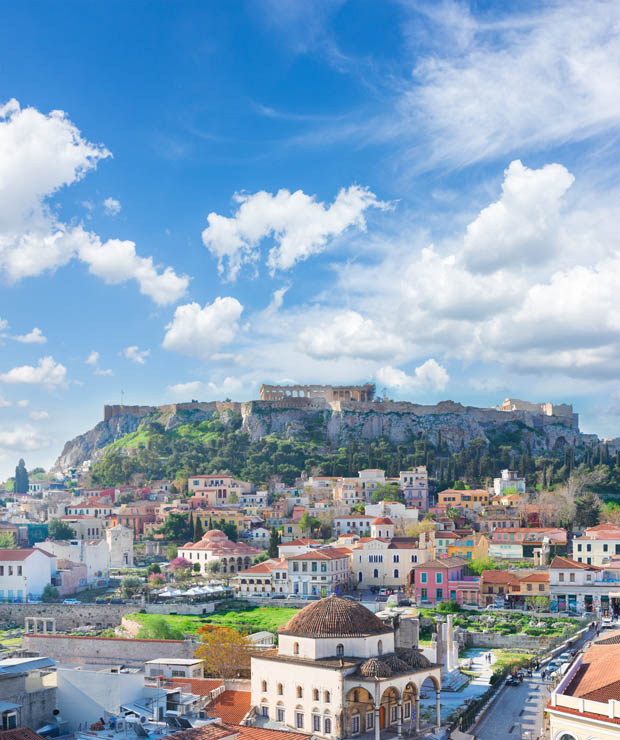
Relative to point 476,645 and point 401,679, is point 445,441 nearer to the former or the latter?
point 476,645

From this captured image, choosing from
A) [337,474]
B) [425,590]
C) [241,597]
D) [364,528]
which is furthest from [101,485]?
[425,590]

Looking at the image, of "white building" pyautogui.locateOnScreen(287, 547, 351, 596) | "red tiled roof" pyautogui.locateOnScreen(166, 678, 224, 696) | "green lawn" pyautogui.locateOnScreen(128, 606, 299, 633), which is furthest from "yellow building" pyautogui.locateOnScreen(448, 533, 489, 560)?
"red tiled roof" pyautogui.locateOnScreen(166, 678, 224, 696)

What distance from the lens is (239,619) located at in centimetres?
5453

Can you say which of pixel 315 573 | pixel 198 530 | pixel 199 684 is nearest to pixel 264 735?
pixel 199 684

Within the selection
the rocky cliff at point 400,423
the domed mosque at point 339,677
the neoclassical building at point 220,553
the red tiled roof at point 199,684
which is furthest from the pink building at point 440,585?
the rocky cliff at point 400,423

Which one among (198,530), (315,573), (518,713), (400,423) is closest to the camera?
(518,713)

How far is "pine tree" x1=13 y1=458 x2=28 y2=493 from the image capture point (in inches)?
4616

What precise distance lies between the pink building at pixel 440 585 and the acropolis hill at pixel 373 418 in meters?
49.4

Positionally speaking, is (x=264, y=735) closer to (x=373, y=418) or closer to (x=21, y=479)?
(x=373, y=418)

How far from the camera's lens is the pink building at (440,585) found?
5734cm

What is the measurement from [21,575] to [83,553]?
8.19 meters

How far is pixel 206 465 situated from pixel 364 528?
101 feet

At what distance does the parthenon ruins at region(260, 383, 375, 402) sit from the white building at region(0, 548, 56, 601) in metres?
57.5

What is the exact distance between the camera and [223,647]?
3866 cm
